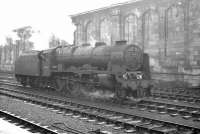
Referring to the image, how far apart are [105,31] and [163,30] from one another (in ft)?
24.0

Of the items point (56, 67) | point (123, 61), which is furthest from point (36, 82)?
point (123, 61)

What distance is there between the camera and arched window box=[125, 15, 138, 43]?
86.1 ft

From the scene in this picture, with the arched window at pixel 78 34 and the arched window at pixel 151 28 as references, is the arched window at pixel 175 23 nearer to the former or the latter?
the arched window at pixel 151 28

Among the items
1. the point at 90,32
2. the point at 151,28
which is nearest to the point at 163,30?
the point at 151,28

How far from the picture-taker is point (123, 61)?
1357cm

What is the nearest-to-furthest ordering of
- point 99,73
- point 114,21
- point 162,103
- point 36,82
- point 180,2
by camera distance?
point 162,103 → point 99,73 → point 36,82 → point 180,2 → point 114,21

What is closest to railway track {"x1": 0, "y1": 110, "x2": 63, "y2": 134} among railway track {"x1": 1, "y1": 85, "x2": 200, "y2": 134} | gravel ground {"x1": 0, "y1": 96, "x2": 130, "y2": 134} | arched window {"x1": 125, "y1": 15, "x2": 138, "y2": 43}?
gravel ground {"x1": 0, "y1": 96, "x2": 130, "y2": 134}

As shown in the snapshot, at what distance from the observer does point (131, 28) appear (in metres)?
26.6

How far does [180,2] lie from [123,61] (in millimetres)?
11339

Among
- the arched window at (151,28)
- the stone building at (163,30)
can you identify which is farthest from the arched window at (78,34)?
the arched window at (151,28)

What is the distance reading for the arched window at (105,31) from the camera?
28.9m

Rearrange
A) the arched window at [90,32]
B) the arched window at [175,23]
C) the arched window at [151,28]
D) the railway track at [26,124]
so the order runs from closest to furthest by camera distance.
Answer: the railway track at [26,124]
the arched window at [175,23]
the arched window at [151,28]
the arched window at [90,32]

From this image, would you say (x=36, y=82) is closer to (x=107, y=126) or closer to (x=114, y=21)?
(x=114, y=21)

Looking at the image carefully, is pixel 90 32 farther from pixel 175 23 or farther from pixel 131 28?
pixel 175 23
